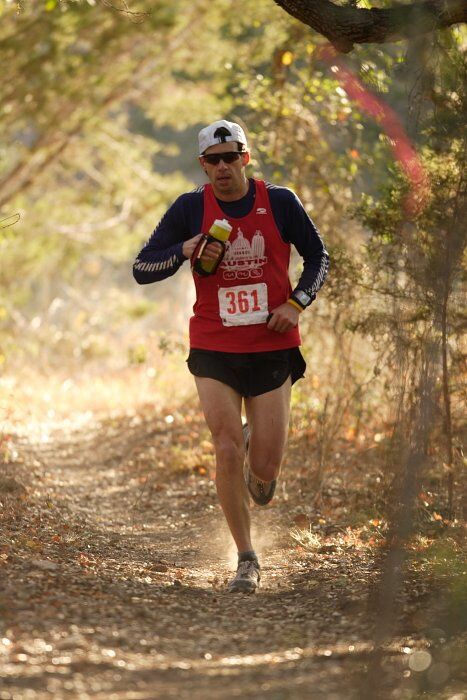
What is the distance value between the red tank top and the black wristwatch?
88 mm

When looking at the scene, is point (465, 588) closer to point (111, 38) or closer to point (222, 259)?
point (222, 259)

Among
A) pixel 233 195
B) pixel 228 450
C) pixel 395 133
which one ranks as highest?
pixel 395 133

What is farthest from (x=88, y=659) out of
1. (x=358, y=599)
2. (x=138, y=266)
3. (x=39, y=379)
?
(x=39, y=379)

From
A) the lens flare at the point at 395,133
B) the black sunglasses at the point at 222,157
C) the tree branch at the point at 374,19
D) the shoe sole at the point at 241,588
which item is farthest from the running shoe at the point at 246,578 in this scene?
the tree branch at the point at 374,19

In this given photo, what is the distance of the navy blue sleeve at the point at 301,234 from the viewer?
222 inches

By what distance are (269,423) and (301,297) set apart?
2.33ft

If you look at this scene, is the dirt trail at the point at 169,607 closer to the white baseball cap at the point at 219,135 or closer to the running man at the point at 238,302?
the running man at the point at 238,302

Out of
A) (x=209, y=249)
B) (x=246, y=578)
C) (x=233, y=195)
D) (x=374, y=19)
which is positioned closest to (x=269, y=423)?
(x=246, y=578)

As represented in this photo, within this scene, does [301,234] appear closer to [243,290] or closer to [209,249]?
[243,290]

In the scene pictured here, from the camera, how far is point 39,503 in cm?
753

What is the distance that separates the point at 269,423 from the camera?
5.66 meters

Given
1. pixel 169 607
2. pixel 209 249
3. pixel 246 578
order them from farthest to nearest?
pixel 246 578, pixel 209 249, pixel 169 607

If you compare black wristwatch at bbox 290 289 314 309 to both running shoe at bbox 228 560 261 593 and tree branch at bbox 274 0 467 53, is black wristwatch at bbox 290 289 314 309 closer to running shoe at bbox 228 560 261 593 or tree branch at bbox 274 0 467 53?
tree branch at bbox 274 0 467 53

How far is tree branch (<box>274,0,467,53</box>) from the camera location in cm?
524
